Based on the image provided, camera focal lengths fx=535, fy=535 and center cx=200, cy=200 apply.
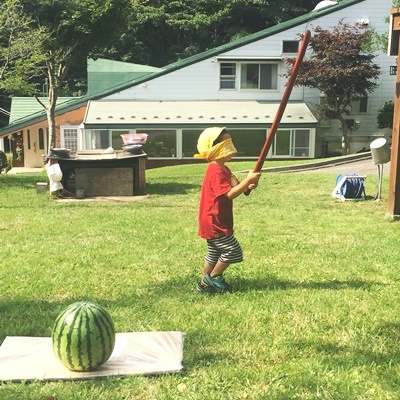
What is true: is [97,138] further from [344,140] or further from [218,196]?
[218,196]

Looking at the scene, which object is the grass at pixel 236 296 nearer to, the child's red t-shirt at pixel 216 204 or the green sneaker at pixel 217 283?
the green sneaker at pixel 217 283

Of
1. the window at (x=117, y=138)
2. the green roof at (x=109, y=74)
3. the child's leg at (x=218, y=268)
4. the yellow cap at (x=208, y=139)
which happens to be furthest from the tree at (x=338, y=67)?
the child's leg at (x=218, y=268)

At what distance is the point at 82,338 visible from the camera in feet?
11.0

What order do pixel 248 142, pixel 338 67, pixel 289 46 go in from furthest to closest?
1. pixel 289 46
2. pixel 248 142
3. pixel 338 67

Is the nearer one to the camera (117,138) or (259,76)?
(117,138)

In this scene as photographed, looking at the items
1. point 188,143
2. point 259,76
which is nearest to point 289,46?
point 259,76

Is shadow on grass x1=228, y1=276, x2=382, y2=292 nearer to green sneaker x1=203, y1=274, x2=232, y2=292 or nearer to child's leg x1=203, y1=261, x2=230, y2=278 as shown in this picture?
green sneaker x1=203, y1=274, x2=232, y2=292

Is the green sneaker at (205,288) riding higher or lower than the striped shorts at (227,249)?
lower

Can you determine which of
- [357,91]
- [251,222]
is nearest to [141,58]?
[357,91]

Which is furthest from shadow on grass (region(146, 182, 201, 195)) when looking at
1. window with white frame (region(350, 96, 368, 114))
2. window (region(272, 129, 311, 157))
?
window with white frame (region(350, 96, 368, 114))

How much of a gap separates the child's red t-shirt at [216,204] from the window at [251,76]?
81.5 feet

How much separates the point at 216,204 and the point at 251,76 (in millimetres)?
25252

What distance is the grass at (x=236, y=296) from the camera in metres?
3.32

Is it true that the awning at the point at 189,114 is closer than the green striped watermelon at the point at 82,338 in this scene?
No
